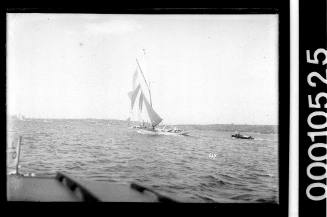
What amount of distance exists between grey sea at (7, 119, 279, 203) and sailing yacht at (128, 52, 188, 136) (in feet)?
0.23

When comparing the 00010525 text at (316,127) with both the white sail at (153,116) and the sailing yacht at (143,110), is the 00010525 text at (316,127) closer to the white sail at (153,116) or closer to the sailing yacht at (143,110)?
the sailing yacht at (143,110)

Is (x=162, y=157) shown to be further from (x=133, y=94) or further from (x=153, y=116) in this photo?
(x=133, y=94)

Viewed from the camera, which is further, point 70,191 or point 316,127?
point 70,191

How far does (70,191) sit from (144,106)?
Result: 104 centimetres

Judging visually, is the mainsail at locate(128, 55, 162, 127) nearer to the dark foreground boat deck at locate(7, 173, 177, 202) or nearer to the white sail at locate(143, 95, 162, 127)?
the white sail at locate(143, 95, 162, 127)

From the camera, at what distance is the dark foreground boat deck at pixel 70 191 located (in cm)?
349

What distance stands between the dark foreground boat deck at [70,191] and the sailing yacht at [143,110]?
0.56 m

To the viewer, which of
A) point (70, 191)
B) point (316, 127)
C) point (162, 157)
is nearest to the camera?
point (316, 127)

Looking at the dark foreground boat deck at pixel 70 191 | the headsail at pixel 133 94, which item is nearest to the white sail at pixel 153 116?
the headsail at pixel 133 94

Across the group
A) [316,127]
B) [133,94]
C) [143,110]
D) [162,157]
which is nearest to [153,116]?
[143,110]

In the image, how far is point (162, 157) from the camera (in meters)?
3.69

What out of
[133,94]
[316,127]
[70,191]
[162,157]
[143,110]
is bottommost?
[70,191]
